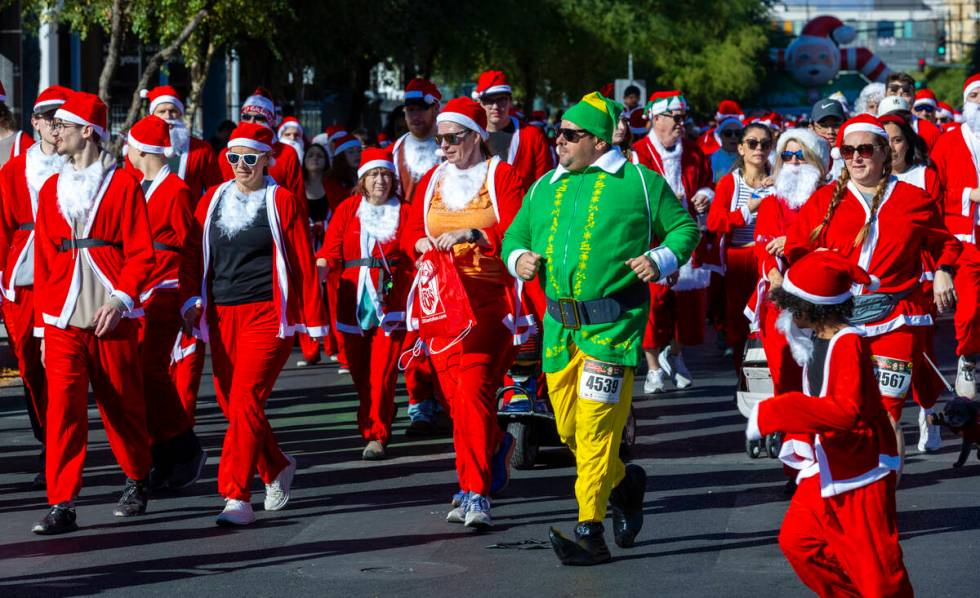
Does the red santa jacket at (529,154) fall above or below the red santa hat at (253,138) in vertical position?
below

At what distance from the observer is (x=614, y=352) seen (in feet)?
24.1

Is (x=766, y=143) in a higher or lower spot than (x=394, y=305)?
higher

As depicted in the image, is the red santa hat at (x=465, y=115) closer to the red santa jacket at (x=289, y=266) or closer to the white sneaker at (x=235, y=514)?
the red santa jacket at (x=289, y=266)

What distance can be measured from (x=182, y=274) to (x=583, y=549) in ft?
8.36

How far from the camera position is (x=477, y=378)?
8312 millimetres

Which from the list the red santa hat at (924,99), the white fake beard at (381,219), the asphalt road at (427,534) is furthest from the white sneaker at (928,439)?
the red santa hat at (924,99)

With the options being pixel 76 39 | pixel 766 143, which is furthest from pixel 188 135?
pixel 76 39

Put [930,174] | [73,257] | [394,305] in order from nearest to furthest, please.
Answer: [73,257], [930,174], [394,305]

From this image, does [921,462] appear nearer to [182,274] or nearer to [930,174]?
[930,174]

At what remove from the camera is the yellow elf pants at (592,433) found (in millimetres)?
7309

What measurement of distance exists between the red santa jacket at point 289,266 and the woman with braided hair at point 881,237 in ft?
7.27

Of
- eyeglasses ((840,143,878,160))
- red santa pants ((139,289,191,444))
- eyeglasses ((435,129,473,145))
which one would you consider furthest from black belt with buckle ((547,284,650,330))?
red santa pants ((139,289,191,444))

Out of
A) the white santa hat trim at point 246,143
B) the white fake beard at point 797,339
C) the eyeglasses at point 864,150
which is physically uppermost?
the white santa hat trim at point 246,143

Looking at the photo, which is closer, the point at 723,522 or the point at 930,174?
the point at 723,522
